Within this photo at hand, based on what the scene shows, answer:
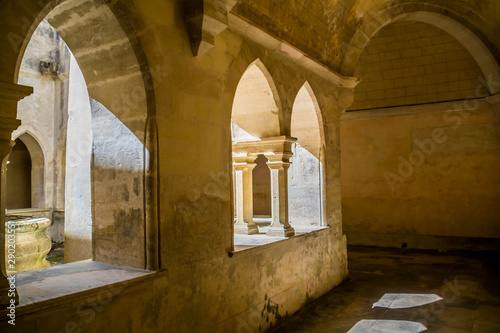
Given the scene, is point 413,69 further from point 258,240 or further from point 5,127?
point 5,127

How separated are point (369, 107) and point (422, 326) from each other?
20.0 feet

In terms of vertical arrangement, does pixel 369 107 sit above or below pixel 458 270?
above

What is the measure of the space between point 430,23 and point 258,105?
4388mm

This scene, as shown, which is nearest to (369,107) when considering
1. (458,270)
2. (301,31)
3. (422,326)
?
(458,270)

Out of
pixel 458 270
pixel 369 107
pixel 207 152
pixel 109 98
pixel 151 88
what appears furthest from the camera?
pixel 369 107

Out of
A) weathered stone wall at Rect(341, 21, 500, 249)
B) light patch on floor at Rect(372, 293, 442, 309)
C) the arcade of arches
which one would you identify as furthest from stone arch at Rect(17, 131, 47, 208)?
light patch on floor at Rect(372, 293, 442, 309)

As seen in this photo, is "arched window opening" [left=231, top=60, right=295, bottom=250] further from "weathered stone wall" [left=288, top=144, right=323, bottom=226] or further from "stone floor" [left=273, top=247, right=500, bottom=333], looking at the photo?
"stone floor" [left=273, top=247, right=500, bottom=333]

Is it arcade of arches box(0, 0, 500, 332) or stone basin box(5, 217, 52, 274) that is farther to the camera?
stone basin box(5, 217, 52, 274)

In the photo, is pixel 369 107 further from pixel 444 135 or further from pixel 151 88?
pixel 151 88

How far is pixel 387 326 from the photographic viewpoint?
414cm

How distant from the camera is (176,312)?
285 cm

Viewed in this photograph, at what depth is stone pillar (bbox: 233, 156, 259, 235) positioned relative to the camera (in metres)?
4.93

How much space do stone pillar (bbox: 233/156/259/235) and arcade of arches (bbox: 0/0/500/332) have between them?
0.10 feet

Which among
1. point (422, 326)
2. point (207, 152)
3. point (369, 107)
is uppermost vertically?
point (369, 107)
